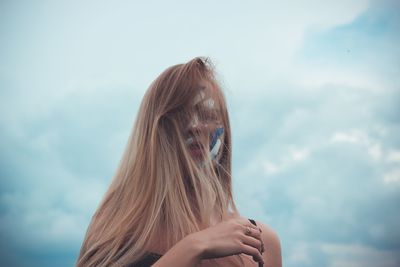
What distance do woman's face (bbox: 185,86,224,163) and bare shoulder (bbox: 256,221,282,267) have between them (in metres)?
0.54

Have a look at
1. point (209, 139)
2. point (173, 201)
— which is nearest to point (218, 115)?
point (209, 139)

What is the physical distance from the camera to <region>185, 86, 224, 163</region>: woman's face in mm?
2955

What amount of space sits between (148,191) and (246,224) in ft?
2.31

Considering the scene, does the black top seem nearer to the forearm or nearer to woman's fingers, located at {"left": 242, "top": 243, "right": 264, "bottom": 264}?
the forearm

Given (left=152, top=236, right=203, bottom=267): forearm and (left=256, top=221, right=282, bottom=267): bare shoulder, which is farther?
(left=256, top=221, right=282, bottom=267): bare shoulder

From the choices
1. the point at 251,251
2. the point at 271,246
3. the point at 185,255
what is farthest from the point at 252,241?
the point at 271,246

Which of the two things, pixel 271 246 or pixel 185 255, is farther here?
pixel 271 246

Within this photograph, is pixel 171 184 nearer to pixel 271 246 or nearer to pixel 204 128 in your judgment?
pixel 204 128

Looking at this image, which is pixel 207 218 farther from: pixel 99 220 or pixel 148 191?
pixel 99 220

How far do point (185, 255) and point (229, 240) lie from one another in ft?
0.74

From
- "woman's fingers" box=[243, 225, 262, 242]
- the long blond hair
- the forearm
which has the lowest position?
the forearm

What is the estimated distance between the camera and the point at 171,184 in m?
2.88

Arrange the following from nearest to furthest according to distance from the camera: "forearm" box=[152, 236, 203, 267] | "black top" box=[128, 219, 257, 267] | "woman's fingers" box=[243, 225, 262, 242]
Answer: "forearm" box=[152, 236, 203, 267], "woman's fingers" box=[243, 225, 262, 242], "black top" box=[128, 219, 257, 267]

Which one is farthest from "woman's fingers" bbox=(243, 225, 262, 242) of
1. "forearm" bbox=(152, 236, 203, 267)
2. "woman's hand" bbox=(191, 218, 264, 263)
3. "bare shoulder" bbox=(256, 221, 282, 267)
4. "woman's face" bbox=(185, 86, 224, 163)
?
"woman's face" bbox=(185, 86, 224, 163)
